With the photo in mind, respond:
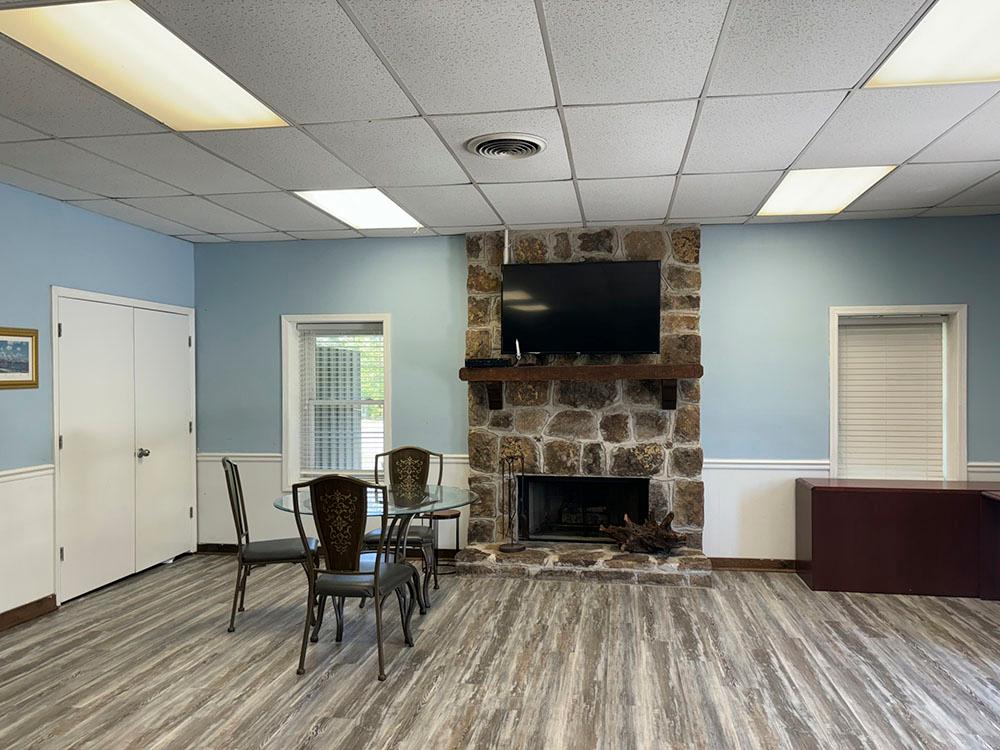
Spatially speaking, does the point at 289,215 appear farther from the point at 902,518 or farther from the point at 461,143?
the point at 902,518

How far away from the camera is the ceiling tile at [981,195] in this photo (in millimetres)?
4000

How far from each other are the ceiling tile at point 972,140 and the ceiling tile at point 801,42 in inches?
33.1

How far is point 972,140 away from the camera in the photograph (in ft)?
10.7

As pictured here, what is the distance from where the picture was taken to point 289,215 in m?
4.70

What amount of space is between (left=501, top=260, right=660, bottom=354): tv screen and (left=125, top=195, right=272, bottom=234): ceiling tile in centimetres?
200

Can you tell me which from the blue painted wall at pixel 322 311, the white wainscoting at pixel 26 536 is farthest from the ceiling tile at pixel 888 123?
the white wainscoting at pixel 26 536

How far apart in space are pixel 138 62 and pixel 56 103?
519mm

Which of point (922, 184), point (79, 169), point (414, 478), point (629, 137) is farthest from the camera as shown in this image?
point (414, 478)

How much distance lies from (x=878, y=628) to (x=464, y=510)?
2.96 metres

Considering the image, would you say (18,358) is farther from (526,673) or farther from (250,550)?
(526,673)

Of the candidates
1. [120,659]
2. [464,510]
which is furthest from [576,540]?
[120,659]

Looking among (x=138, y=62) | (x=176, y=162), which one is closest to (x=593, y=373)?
(x=176, y=162)

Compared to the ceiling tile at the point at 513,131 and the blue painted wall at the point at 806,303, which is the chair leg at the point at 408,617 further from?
the blue painted wall at the point at 806,303

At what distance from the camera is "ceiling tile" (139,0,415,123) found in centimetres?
212
